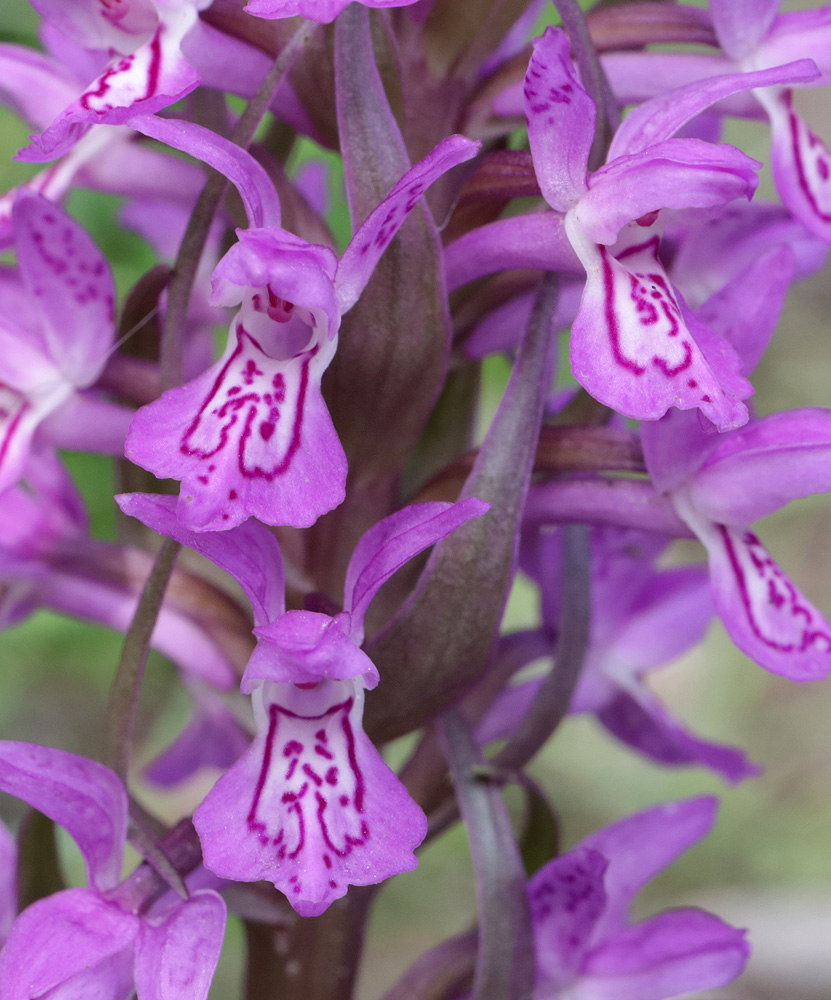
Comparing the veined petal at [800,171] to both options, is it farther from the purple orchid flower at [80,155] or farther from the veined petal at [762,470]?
the purple orchid flower at [80,155]

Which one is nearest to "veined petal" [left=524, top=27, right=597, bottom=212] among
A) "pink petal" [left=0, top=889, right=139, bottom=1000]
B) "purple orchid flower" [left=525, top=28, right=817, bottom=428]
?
"purple orchid flower" [left=525, top=28, right=817, bottom=428]

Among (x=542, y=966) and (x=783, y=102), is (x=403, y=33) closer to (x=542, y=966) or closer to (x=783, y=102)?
(x=783, y=102)

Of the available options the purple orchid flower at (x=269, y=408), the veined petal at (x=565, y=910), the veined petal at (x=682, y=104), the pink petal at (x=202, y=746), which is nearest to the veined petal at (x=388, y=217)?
the purple orchid flower at (x=269, y=408)

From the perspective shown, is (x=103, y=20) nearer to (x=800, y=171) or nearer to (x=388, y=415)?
(x=388, y=415)

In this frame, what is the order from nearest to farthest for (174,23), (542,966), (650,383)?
(650,383)
(174,23)
(542,966)

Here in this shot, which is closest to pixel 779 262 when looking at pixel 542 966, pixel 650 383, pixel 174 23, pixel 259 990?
pixel 650 383

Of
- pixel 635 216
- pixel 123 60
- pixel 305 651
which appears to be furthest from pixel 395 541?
pixel 123 60
